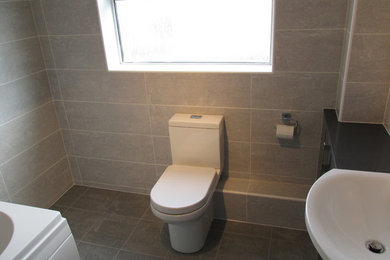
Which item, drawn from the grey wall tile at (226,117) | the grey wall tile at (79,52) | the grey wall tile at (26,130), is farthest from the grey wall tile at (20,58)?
the grey wall tile at (226,117)

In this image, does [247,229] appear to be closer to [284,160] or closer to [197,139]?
[284,160]

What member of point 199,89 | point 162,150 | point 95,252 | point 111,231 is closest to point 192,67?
point 199,89

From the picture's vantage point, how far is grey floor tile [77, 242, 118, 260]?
2296 millimetres

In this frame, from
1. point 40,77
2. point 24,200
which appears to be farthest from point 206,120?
point 24,200

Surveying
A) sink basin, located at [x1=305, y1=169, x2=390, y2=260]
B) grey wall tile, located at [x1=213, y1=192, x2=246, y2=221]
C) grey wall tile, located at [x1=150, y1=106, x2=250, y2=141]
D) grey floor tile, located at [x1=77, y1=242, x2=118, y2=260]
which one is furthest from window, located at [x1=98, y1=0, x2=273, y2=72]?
grey floor tile, located at [x1=77, y1=242, x2=118, y2=260]

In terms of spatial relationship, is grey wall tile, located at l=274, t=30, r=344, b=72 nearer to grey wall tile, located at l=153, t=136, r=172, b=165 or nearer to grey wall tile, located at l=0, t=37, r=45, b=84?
grey wall tile, located at l=153, t=136, r=172, b=165

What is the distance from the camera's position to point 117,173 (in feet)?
9.59

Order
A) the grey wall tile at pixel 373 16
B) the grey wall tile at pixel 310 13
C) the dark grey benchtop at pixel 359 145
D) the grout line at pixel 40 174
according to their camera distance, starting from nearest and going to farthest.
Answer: the dark grey benchtop at pixel 359 145
the grey wall tile at pixel 373 16
the grey wall tile at pixel 310 13
the grout line at pixel 40 174

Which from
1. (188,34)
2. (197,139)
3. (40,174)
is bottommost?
(40,174)

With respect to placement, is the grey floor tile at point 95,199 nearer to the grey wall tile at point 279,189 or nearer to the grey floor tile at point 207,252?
the grey floor tile at point 207,252

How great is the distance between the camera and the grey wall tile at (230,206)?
2.50 meters

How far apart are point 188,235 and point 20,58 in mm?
1694

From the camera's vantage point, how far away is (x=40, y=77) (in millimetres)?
2629

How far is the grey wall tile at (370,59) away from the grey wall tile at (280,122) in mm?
419
